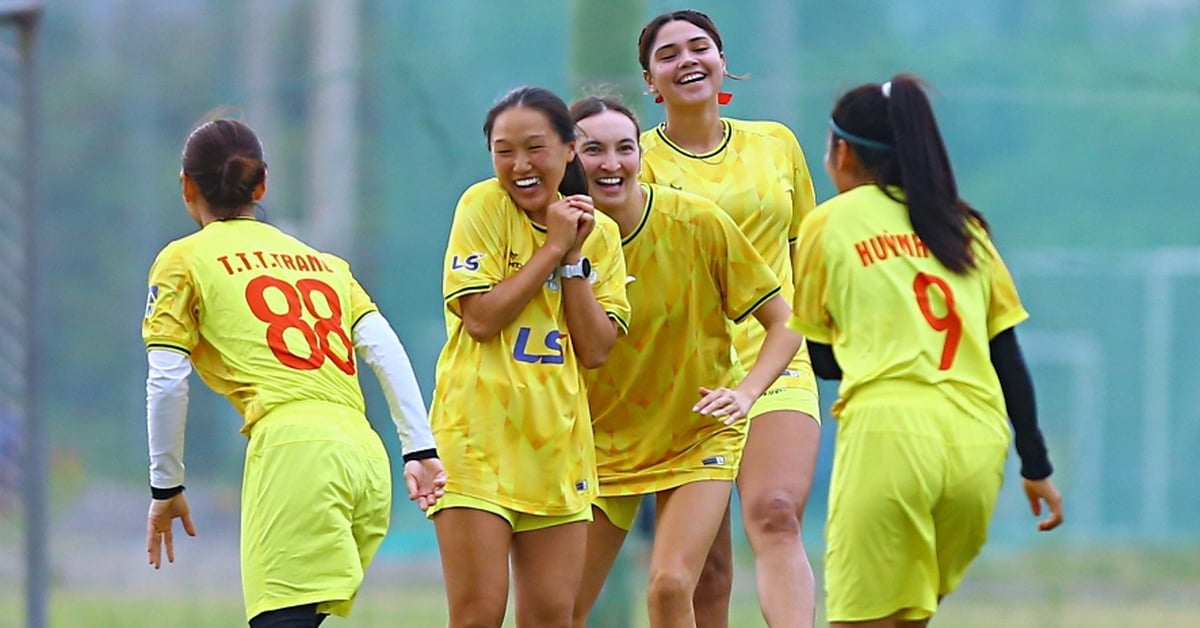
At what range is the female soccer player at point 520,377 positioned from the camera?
563cm

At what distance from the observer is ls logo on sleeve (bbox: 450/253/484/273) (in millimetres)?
5676

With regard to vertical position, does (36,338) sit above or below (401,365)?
below

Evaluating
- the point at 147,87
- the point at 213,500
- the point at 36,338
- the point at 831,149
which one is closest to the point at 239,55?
the point at 147,87

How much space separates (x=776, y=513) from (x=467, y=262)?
1396 millimetres

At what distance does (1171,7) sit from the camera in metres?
13.8

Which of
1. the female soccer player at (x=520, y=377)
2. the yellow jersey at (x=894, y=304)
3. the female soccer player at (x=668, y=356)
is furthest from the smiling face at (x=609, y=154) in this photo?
the yellow jersey at (x=894, y=304)

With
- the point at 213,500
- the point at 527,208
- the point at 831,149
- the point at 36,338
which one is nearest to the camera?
the point at 831,149

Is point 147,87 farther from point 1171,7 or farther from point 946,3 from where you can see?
point 1171,7

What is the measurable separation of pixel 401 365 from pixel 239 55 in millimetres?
8000

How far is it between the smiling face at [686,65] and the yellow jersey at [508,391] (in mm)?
1055

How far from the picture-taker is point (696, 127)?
22.0 ft

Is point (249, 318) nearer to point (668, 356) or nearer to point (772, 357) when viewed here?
point (668, 356)

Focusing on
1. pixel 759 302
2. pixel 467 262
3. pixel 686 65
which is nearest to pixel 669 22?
pixel 686 65

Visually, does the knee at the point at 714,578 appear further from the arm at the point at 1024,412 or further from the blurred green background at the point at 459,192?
the blurred green background at the point at 459,192
